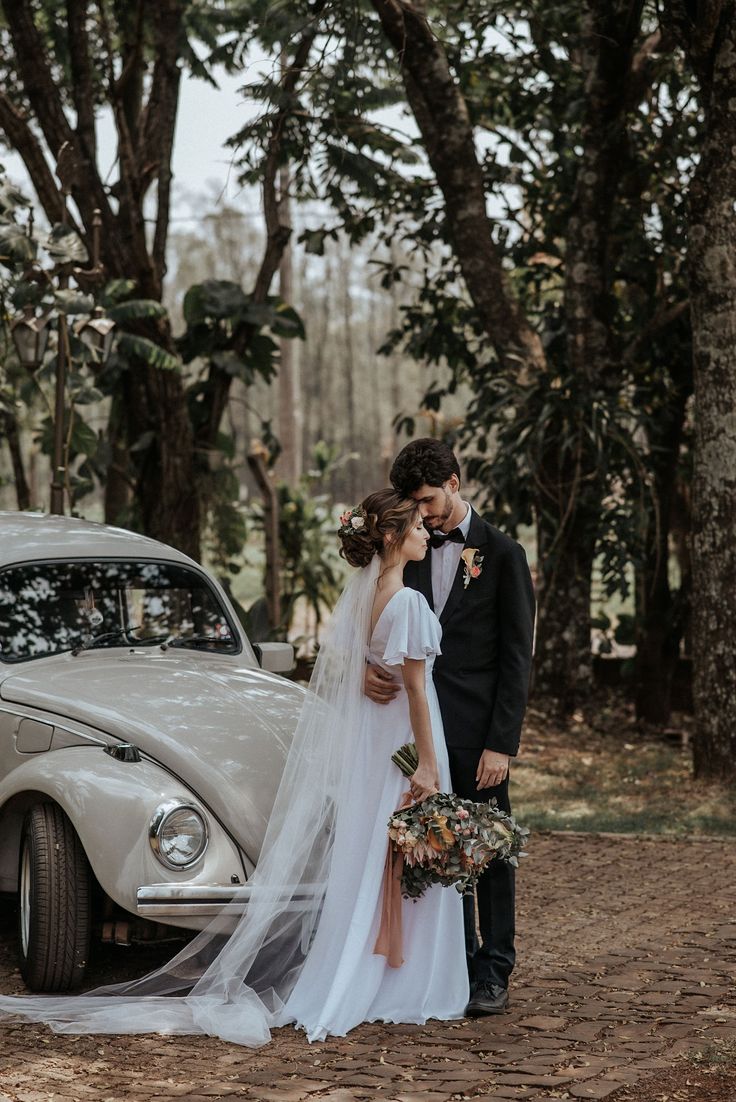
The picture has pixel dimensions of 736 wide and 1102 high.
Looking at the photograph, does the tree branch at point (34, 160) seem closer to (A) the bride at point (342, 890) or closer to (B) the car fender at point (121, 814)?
(B) the car fender at point (121, 814)

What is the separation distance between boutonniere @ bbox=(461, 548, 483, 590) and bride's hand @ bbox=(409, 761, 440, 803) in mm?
725

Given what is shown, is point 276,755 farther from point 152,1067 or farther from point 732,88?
point 732,88

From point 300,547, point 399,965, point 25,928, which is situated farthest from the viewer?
point 300,547

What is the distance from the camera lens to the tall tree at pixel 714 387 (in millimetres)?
8977

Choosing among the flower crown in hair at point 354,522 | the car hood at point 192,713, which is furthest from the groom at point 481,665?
the car hood at point 192,713

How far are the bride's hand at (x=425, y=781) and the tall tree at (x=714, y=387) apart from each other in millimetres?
4936

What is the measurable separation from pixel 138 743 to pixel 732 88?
6602 mm

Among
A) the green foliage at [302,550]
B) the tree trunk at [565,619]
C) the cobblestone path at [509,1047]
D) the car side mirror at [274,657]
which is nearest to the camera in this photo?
A: the cobblestone path at [509,1047]

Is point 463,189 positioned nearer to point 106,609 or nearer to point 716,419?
point 716,419

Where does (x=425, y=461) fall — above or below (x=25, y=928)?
above

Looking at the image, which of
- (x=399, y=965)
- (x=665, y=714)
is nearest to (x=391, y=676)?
(x=399, y=965)

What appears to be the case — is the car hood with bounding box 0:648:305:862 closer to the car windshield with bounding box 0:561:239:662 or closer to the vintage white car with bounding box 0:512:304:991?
the vintage white car with bounding box 0:512:304:991

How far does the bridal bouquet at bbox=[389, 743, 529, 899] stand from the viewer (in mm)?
4523

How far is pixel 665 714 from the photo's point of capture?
42.3ft
